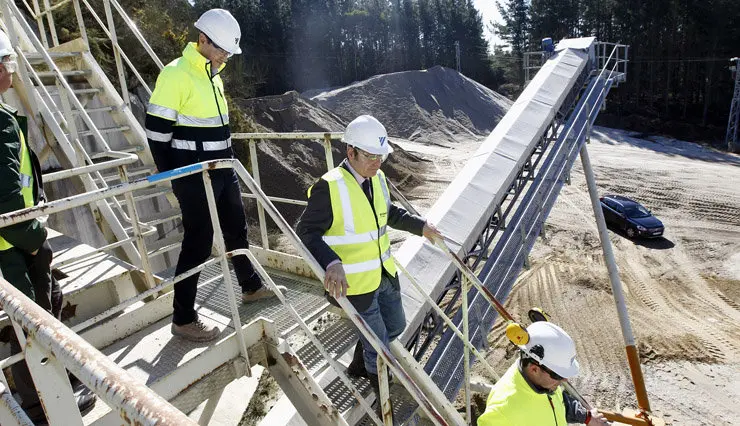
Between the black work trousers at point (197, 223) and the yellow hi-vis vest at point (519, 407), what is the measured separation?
6.62 ft

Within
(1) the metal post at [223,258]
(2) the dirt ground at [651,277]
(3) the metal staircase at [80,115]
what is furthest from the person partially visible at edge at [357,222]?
(2) the dirt ground at [651,277]

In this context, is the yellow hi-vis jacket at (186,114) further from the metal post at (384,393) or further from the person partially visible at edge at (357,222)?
the metal post at (384,393)

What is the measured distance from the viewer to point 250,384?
6.30 metres

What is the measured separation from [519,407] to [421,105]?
3134 centimetres

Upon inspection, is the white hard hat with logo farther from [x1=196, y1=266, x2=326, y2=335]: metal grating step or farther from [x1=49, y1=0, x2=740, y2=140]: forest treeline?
[x1=49, y1=0, x2=740, y2=140]: forest treeline

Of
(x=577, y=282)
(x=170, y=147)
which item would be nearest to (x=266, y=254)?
(x=170, y=147)

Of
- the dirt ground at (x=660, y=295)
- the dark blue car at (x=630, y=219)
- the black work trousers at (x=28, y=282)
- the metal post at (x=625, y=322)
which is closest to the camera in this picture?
the black work trousers at (x=28, y=282)

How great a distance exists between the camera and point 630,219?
15.1 metres

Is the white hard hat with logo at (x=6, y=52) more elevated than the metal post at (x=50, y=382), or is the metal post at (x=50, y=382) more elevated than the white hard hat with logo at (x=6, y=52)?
the white hard hat with logo at (x=6, y=52)

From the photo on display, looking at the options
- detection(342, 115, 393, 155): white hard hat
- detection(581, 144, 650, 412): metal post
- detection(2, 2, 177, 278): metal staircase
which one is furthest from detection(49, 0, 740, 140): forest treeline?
detection(342, 115, 393, 155): white hard hat

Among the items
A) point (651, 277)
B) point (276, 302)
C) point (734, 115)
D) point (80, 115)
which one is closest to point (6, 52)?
point (276, 302)

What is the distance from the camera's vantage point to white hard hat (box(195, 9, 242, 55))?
305 cm

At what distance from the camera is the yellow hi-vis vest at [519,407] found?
2.62 meters

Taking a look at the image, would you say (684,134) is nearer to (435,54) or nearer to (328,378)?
(435,54)
